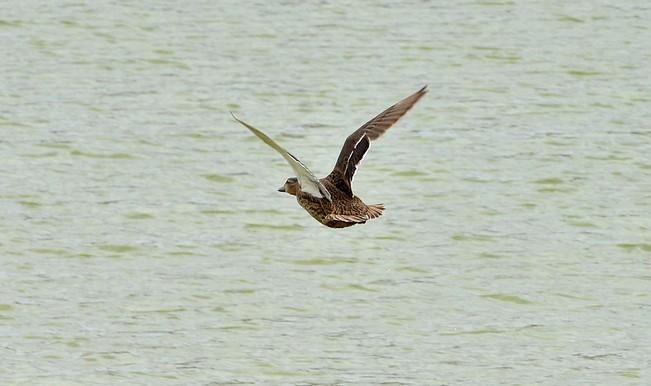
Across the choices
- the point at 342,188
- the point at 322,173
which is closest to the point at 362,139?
the point at 342,188

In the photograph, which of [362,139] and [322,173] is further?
[322,173]

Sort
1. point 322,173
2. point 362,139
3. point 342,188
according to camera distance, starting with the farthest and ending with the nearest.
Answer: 1. point 322,173
2. point 362,139
3. point 342,188

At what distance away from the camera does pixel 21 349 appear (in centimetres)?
1223

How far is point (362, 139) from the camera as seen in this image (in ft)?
34.1

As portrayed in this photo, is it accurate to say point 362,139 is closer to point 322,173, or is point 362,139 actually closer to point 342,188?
point 342,188

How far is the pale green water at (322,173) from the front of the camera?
40.7 feet

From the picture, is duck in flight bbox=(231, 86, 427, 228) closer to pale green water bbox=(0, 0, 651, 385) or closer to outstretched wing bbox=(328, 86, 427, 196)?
outstretched wing bbox=(328, 86, 427, 196)

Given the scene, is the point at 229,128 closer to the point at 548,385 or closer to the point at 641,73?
the point at 641,73

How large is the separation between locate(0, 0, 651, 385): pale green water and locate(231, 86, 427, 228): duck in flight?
2053 millimetres

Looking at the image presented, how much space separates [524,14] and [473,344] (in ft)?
39.1

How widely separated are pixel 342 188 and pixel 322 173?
5933 mm

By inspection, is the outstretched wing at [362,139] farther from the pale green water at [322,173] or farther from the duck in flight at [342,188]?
the pale green water at [322,173]

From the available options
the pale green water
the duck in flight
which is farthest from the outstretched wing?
the pale green water

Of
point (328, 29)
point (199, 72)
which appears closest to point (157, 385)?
point (199, 72)
